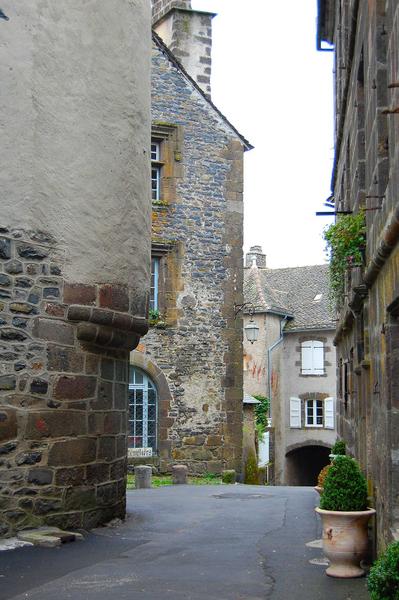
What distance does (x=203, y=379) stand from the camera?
18766mm

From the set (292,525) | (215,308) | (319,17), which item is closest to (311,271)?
(215,308)

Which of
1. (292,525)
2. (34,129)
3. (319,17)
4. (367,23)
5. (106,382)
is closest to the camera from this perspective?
(367,23)

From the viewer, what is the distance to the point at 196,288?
1888cm

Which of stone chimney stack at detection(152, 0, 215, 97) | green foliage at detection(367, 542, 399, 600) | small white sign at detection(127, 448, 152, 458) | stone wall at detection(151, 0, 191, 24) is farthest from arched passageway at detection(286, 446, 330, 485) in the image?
green foliage at detection(367, 542, 399, 600)

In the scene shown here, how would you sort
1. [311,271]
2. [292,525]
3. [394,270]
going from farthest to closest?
1. [311,271]
2. [292,525]
3. [394,270]

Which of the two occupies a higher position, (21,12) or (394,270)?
(21,12)

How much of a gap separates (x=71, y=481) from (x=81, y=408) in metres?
0.71

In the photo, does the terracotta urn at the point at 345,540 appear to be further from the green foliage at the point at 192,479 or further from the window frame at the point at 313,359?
the window frame at the point at 313,359

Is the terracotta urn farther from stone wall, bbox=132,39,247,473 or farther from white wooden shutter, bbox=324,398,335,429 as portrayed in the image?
white wooden shutter, bbox=324,398,335,429

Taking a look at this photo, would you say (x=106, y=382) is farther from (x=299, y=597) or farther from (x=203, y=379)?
(x=203, y=379)

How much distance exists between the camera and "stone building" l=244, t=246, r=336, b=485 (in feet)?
102

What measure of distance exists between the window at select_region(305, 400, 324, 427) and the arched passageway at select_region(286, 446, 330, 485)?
1.07 m

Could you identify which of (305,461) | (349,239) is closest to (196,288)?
(349,239)

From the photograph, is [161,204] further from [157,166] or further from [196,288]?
[196,288]
